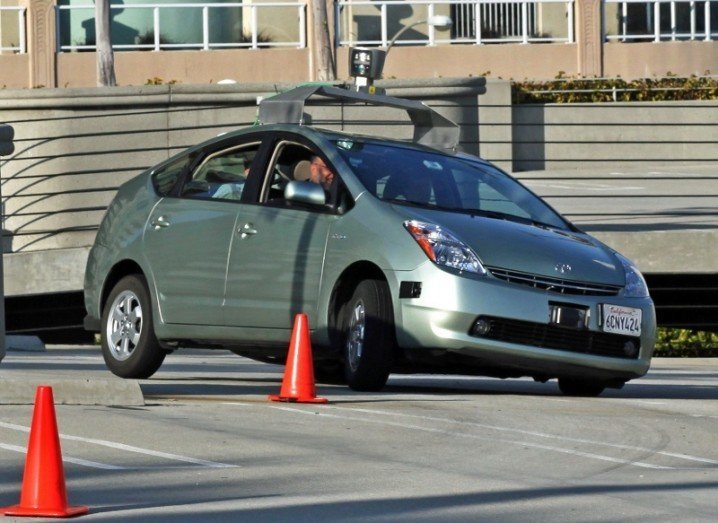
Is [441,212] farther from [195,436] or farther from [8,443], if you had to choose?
[8,443]

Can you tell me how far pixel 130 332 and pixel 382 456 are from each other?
4.27 m

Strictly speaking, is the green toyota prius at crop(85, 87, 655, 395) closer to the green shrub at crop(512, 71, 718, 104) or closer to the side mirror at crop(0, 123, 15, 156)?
the side mirror at crop(0, 123, 15, 156)

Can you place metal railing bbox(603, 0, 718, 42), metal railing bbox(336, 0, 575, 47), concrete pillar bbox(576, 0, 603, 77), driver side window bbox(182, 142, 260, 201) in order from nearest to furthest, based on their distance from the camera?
driver side window bbox(182, 142, 260, 201) < metal railing bbox(336, 0, 575, 47) < concrete pillar bbox(576, 0, 603, 77) < metal railing bbox(603, 0, 718, 42)

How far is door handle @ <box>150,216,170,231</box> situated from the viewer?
38.0 feet

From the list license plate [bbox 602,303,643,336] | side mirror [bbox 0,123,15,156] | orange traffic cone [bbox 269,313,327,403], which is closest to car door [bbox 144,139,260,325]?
orange traffic cone [bbox 269,313,327,403]

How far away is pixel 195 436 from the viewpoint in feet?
27.1

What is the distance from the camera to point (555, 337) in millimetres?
10281

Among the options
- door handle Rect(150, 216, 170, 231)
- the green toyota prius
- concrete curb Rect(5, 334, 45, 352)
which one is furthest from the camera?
concrete curb Rect(5, 334, 45, 352)

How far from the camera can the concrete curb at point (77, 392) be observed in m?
9.29

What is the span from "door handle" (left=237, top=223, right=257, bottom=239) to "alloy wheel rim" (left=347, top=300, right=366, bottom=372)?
99cm

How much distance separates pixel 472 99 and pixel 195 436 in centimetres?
1828

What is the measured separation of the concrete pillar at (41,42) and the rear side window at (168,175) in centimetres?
2645

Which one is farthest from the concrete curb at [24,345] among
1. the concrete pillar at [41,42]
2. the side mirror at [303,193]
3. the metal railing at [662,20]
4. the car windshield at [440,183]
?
the metal railing at [662,20]

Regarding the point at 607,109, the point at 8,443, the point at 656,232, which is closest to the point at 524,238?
the point at 8,443
